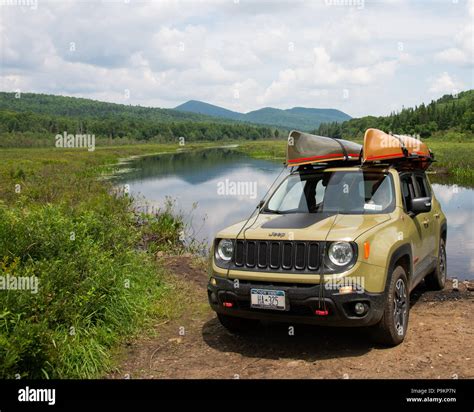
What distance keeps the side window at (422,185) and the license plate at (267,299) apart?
3480 mm

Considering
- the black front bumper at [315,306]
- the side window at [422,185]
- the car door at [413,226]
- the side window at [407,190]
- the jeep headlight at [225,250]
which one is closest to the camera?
the black front bumper at [315,306]

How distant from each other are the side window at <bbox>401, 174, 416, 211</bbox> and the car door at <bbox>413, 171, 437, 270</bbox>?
28 cm

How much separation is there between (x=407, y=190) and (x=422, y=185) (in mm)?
1175

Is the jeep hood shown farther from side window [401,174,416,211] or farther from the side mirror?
side window [401,174,416,211]

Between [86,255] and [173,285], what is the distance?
7.42ft

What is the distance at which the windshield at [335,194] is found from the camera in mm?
6320

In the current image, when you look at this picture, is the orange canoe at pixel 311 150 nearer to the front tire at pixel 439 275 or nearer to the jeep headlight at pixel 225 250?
the jeep headlight at pixel 225 250

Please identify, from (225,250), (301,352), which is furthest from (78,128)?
(301,352)

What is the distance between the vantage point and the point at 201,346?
246 inches

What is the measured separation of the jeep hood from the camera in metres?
5.42

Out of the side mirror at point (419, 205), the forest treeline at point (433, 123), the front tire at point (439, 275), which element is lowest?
the front tire at point (439, 275)

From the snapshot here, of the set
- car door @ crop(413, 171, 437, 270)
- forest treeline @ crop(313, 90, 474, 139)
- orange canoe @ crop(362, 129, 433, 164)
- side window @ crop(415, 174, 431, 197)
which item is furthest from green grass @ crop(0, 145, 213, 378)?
forest treeline @ crop(313, 90, 474, 139)

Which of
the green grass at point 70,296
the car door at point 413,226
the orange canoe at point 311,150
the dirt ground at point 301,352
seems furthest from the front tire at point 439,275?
the green grass at point 70,296

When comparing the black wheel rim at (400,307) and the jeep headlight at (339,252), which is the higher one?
the jeep headlight at (339,252)
